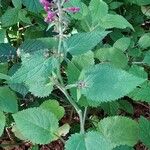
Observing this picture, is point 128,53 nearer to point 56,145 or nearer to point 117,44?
point 117,44

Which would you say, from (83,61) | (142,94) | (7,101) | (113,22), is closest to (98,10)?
(113,22)

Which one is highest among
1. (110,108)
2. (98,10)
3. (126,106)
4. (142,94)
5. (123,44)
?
(98,10)

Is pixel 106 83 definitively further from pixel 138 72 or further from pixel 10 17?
pixel 10 17

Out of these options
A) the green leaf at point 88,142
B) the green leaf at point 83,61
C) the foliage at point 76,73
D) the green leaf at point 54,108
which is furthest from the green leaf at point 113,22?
the green leaf at point 88,142

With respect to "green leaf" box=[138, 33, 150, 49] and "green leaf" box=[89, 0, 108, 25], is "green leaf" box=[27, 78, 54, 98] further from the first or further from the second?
"green leaf" box=[138, 33, 150, 49]

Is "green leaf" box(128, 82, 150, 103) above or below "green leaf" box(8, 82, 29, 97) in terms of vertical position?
below

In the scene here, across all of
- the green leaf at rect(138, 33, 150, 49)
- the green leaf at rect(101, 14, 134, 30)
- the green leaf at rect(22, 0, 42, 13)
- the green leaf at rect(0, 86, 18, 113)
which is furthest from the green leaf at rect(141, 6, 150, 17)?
the green leaf at rect(0, 86, 18, 113)
